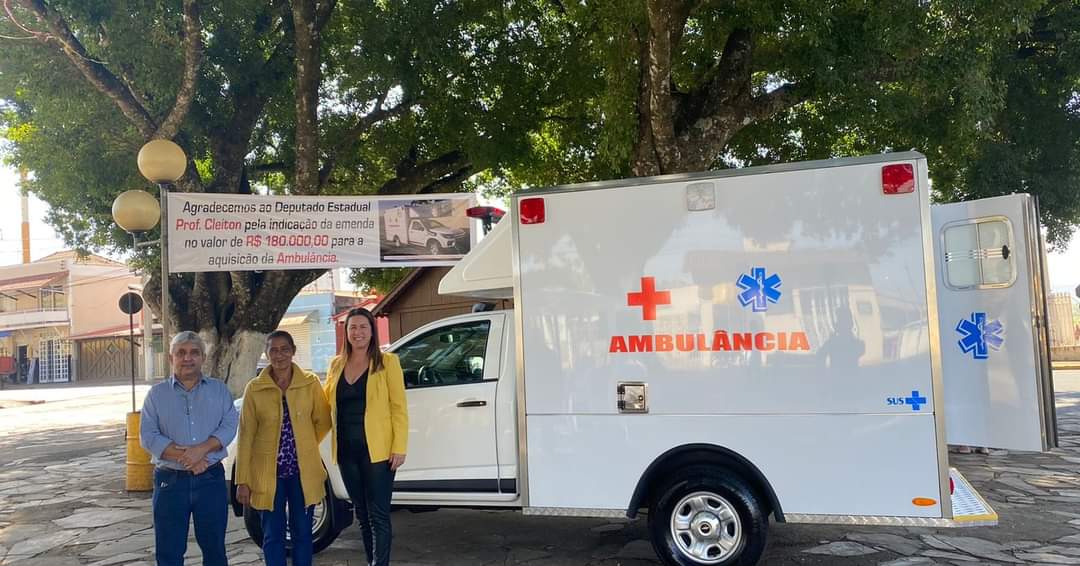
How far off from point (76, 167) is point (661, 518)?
9.78m

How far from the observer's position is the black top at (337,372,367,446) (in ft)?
15.3

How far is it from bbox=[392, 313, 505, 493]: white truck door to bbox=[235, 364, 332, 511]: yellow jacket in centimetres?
101

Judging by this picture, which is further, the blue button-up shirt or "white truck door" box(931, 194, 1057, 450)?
"white truck door" box(931, 194, 1057, 450)

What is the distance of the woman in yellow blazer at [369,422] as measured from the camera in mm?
4633

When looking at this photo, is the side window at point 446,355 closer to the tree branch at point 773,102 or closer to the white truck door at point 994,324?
the white truck door at point 994,324

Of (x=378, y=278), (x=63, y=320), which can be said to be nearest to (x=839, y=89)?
(x=378, y=278)

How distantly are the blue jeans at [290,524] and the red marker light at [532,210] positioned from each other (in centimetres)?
223

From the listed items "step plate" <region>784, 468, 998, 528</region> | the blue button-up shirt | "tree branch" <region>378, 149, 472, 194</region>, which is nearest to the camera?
the blue button-up shirt

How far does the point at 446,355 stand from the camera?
5.65 meters

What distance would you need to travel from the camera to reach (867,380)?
14.7 ft

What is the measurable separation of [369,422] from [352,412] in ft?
0.52

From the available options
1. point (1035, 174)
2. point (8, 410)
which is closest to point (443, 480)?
point (1035, 174)

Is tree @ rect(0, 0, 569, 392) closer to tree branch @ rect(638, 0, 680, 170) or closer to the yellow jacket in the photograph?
tree branch @ rect(638, 0, 680, 170)

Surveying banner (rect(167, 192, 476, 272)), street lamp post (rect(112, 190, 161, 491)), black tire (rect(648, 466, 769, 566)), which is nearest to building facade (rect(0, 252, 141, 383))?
street lamp post (rect(112, 190, 161, 491))
